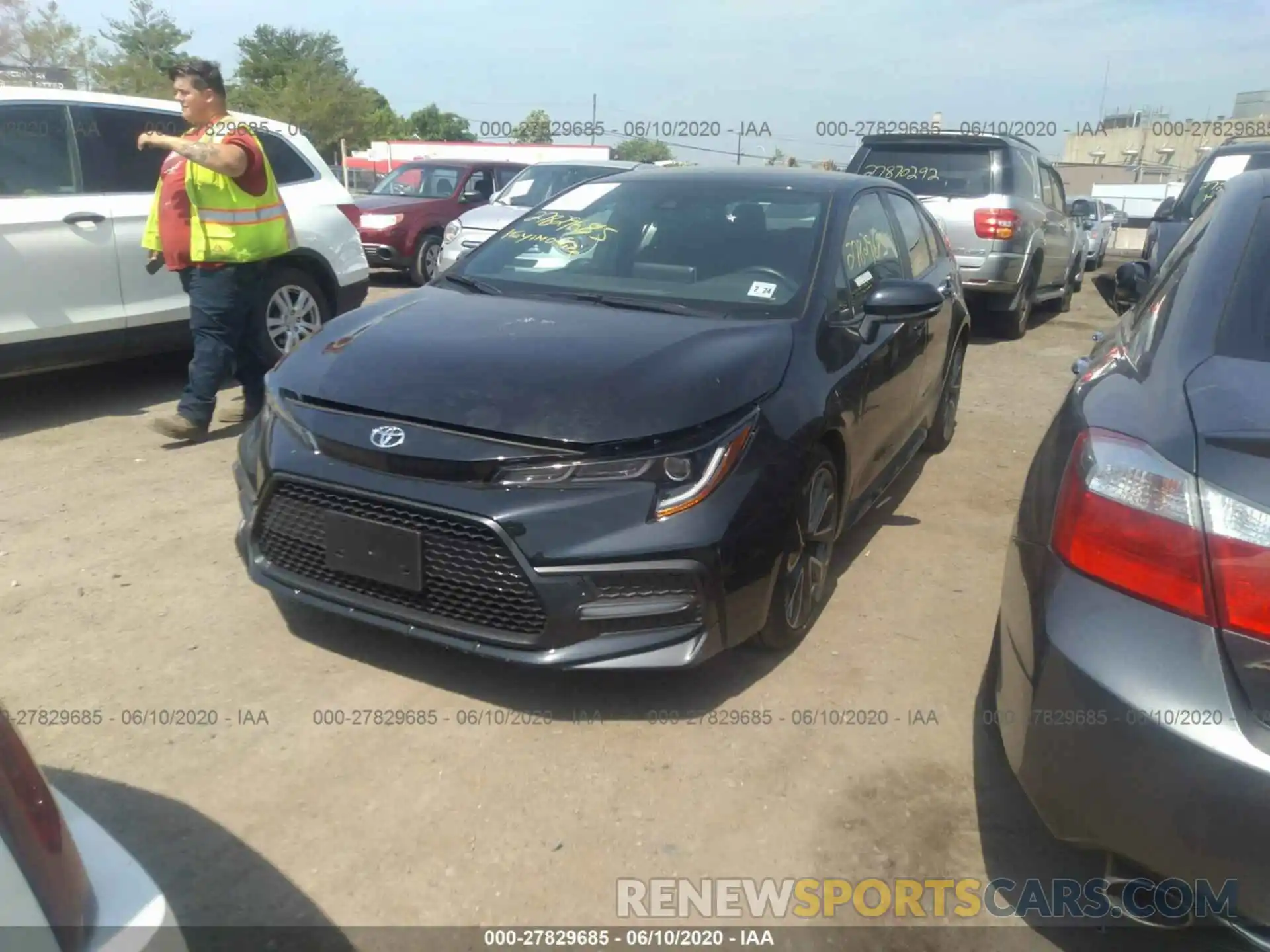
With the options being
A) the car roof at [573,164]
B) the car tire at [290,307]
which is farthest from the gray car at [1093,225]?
the car tire at [290,307]

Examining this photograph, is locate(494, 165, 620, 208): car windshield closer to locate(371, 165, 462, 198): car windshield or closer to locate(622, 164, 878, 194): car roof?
locate(371, 165, 462, 198): car windshield

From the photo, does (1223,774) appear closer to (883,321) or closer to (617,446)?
(617,446)

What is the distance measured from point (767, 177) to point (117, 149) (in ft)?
12.1

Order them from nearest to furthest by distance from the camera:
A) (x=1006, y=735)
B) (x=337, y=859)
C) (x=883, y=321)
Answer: (x=1006, y=735), (x=337, y=859), (x=883, y=321)

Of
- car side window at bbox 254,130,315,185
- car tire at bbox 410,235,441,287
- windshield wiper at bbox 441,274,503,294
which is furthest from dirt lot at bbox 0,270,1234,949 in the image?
car tire at bbox 410,235,441,287

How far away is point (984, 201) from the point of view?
28.7ft

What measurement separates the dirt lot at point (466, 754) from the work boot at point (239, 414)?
1427 millimetres

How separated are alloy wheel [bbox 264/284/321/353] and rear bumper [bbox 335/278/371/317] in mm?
162

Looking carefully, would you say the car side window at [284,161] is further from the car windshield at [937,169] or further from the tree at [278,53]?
the tree at [278,53]

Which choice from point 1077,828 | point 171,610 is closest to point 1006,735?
point 1077,828

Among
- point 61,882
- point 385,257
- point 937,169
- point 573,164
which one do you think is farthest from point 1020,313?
point 61,882

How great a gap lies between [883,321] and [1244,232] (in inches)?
56.1

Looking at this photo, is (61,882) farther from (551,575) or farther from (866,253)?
(866,253)

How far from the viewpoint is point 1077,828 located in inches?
A: 73.5
